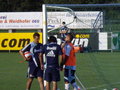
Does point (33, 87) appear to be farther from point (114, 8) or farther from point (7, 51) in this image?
point (7, 51)

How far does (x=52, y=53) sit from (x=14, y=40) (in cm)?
1939

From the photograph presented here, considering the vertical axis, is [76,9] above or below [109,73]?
above

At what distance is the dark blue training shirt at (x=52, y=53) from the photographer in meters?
11.8

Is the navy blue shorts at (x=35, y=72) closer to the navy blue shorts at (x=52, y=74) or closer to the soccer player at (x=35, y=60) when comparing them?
the soccer player at (x=35, y=60)

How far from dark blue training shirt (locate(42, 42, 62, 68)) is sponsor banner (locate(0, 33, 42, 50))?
19003 mm

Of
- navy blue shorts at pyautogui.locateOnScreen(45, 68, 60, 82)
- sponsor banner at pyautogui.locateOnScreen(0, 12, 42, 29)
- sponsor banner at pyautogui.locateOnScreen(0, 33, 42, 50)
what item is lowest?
sponsor banner at pyautogui.locateOnScreen(0, 33, 42, 50)

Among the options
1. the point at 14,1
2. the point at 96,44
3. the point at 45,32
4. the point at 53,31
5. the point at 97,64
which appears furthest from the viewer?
the point at 14,1

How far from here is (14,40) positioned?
31016 mm

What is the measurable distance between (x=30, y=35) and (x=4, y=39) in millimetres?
1722

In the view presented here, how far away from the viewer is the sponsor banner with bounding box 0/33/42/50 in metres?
30.8

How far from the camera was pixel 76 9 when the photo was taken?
15070 millimetres

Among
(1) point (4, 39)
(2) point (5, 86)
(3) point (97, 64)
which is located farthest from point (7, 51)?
(2) point (5, 86)

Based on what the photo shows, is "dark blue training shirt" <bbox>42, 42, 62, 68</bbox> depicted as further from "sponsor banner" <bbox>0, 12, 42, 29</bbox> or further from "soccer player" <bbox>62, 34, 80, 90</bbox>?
"sponsor banner" <bbox>0, 12, 42, 29</bbox>

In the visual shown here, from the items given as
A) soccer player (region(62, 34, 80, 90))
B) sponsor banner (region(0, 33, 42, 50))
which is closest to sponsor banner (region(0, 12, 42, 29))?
sponsor banner (region(0, 33, 42, 50))
